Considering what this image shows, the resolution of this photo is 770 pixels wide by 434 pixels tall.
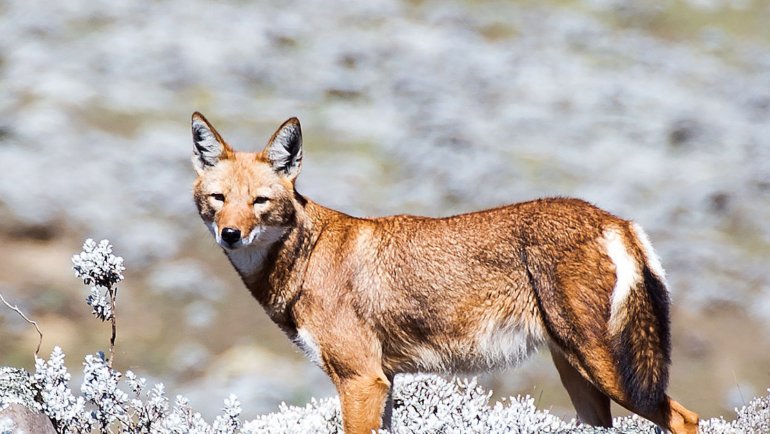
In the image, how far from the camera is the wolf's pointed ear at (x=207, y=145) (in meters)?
7.18

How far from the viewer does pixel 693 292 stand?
17.6 meters

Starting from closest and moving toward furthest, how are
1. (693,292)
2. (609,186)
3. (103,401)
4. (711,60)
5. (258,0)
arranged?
(103,401), (693,292), (609,186), (711,60), (258,0)

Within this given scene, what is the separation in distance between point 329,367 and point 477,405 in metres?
1.59

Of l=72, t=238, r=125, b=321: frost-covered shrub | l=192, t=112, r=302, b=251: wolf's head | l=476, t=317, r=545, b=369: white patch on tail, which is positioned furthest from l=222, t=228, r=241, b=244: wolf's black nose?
l=476, t=317, r=545, b=369: white patch on tail

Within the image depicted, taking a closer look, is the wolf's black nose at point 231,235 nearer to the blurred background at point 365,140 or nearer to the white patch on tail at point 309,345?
the white patch on tail at point 309,345

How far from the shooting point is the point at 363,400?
21.7ft

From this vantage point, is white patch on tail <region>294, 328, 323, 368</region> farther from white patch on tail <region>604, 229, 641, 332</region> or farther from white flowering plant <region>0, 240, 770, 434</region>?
white patch on tail <region>604, 229, 641, 332</region>

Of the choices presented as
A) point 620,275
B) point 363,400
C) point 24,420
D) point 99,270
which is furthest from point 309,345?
point 620,275

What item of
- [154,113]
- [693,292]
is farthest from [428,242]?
[154,113]

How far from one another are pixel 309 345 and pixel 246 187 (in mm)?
1115

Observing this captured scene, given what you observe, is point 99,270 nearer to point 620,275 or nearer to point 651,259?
point 620,275

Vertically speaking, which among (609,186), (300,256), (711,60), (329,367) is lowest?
(329,367)

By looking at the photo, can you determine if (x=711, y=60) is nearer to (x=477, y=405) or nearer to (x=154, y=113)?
(x=154, y=113)

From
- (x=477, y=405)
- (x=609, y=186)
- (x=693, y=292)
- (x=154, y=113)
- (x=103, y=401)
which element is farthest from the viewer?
(x=154, y=113)
